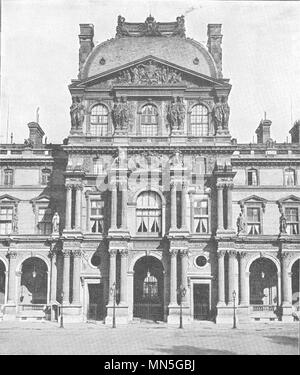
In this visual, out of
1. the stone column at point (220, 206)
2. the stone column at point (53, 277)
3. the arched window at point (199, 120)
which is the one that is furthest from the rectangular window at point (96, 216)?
the arched window at point (199, 120)

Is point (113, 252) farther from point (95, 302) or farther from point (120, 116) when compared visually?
point (120, 116)

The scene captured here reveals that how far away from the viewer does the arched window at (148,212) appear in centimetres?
4794

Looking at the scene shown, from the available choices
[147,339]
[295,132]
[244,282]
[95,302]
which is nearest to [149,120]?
[244,282]

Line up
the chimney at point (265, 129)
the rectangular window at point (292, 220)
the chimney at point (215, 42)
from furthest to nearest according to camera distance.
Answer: the chimney at point (265, 129)
the chimney at point (215, 42)
the rectangular window at point (292, 220)

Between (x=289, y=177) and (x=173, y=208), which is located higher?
(x=289, y=177)

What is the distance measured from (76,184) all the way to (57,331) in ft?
41.3

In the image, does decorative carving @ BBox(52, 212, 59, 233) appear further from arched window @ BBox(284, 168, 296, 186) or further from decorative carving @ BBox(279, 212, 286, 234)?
arched window @ BBox(284, 168, 296, 186)

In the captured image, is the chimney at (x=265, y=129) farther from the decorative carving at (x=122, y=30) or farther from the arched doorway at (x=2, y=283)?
the arched doorway at (x=2, y=283)

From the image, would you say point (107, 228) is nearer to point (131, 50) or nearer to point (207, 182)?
point (207, 182)

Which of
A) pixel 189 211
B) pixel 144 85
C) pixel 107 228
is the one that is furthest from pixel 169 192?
pixel 144 85

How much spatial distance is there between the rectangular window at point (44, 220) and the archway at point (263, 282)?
16964 mm

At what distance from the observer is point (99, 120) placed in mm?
49938

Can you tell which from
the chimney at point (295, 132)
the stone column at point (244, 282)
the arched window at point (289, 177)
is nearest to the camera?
the stone column at point (244, 282)

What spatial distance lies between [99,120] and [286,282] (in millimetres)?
19331
